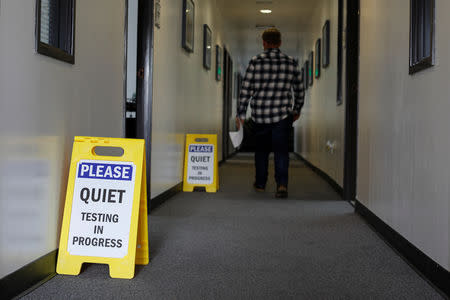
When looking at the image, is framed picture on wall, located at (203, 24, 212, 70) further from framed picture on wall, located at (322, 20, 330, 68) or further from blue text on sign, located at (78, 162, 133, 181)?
blue text on sign, located at (78, 162, 133, 181)

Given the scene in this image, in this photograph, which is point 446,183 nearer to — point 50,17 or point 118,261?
point 118,261

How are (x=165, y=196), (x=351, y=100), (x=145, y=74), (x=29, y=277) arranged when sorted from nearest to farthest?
(x=29, y=277)
(x=145, y=74)
(x=165, y=196)
(x=351, y=100)

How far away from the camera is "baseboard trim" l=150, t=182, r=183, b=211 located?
3734 millimetres

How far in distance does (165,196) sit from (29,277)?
2.27 metres

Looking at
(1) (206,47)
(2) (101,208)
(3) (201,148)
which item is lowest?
(2) (101,208)

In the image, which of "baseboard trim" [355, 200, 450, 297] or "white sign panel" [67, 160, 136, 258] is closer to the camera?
"baseboard trim" [355, 200, 450, 297]

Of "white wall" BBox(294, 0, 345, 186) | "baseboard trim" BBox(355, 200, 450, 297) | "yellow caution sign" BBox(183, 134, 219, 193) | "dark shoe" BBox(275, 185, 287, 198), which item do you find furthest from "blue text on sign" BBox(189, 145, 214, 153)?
"baseboard trim" BBox(355, 200, 450, 297)

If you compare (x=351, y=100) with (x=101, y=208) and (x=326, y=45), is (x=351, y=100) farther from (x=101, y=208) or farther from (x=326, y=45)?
(x=101, y=208)

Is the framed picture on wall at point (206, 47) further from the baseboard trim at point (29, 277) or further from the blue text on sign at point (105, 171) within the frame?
the baseboard trim at point (29, 277)

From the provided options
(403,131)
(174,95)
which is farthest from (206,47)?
(403,131)

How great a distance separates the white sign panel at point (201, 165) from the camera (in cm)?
481

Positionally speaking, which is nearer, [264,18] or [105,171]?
[105,171]

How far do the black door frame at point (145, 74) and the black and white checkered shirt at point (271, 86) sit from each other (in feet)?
3.85

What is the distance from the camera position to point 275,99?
4430 mm
